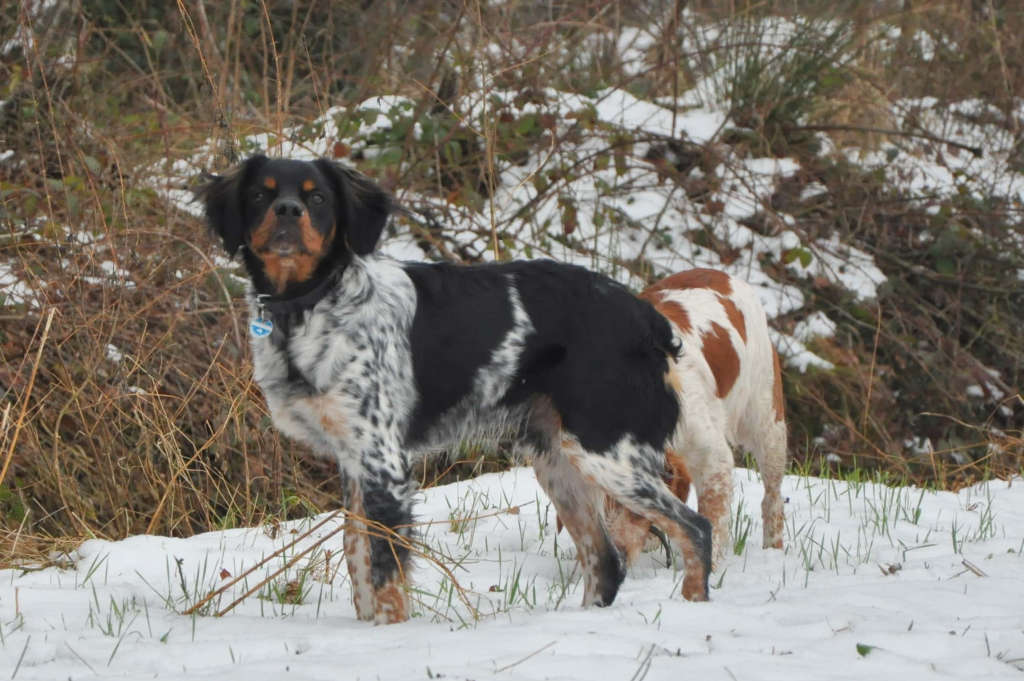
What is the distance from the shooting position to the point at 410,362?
399 centimetres

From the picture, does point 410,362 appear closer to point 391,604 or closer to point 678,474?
point 391,604

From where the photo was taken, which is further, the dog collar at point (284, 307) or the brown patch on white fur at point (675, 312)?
the brown patch on white fur at point (675, 312)

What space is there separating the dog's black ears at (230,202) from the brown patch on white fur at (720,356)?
6.11ft

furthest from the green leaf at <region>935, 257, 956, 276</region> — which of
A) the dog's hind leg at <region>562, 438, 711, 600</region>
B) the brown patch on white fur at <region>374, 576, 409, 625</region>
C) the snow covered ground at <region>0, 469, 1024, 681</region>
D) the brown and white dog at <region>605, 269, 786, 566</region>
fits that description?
the brown patch on white fur at <region>374, 576, 409, 625</region>

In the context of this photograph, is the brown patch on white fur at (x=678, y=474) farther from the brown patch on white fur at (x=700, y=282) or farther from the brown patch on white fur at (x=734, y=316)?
the brown patch on white fur at (x=700, y=282)

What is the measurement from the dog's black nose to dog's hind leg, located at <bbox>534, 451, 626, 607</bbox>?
3.77 feet

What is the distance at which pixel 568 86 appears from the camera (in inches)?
350

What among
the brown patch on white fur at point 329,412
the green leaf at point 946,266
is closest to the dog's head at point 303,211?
the brown patch on white fur at point 329,412

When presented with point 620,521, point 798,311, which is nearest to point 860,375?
point 798,311

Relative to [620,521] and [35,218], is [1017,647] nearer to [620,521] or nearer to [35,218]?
[620,521]

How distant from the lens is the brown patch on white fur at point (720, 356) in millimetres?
4930

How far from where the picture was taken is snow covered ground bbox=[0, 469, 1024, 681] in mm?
3098

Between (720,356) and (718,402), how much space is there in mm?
181

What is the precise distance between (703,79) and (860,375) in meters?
3.36
